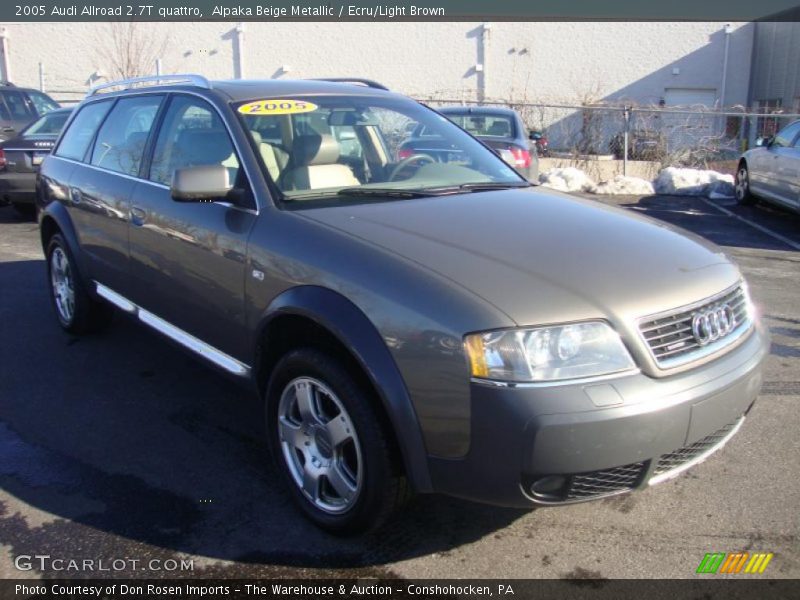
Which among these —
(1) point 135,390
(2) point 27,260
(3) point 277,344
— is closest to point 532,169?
(2) point 27,260

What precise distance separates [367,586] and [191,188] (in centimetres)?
186

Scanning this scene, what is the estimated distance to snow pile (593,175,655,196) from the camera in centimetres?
1462

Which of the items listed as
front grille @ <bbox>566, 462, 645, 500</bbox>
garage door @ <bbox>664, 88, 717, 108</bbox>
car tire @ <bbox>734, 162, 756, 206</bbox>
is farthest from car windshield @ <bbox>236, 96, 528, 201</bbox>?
garage door @ <bbox>664, 88, 717, 108</bbox>

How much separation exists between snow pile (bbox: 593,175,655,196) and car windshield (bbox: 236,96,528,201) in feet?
36.0

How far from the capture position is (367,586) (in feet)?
8.95

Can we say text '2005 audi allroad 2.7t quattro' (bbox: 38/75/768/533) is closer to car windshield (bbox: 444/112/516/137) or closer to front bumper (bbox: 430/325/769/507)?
front bumper (bbox: 430/325/769/507)

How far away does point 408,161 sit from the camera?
4.00 m

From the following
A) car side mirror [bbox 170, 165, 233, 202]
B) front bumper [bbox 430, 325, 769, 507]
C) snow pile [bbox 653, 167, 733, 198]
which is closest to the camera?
front bumper [bbox 430, 325, 769, 507]

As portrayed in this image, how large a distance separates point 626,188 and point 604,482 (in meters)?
13.1

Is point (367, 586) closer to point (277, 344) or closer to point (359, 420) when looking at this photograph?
point (359, 420)

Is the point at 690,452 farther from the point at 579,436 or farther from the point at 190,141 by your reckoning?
the point at 190,141

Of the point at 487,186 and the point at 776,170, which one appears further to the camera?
Answer: the point at 776,170

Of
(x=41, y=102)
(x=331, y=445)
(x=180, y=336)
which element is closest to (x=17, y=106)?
(x=41, y=102)

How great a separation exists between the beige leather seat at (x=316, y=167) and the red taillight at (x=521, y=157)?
704 centimetres
